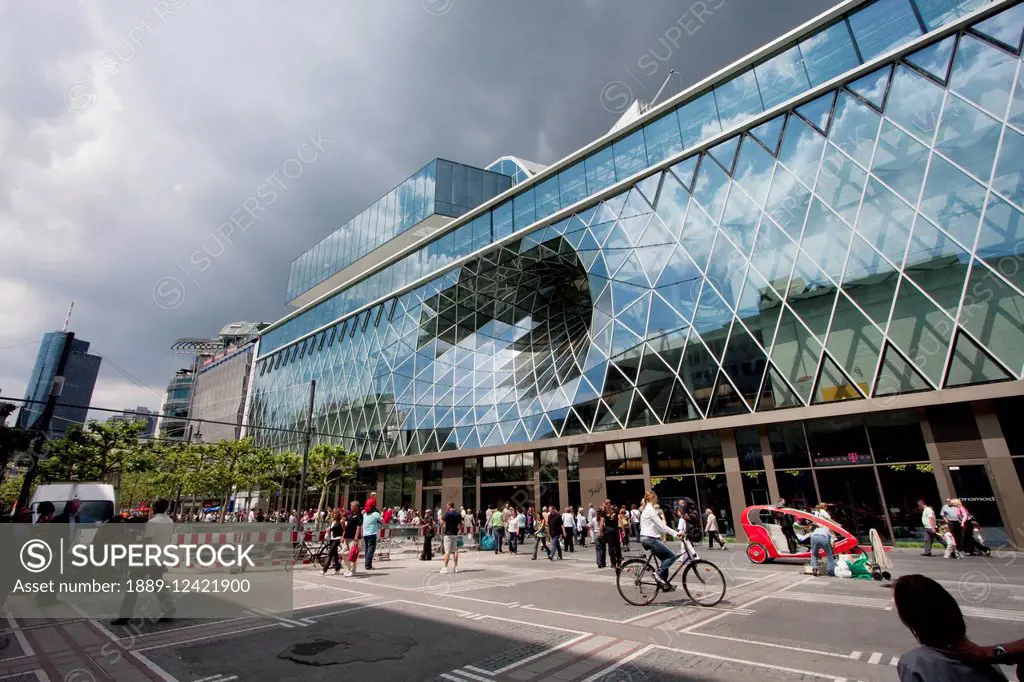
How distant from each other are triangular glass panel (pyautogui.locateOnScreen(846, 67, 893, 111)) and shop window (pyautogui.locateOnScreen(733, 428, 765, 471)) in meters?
14.3

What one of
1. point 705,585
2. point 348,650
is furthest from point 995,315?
point 348,650

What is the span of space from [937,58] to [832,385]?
1317cm

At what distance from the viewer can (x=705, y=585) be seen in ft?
31.9

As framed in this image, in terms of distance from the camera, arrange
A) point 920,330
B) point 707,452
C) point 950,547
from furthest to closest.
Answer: point 707,452 < point 920,330 < point 950,547

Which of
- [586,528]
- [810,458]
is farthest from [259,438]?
[810,458]

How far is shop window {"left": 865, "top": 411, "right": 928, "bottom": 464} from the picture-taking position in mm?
17891

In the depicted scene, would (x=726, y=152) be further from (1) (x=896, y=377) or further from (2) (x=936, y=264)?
(1) (x=896, y=377)

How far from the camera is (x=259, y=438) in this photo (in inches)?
2280

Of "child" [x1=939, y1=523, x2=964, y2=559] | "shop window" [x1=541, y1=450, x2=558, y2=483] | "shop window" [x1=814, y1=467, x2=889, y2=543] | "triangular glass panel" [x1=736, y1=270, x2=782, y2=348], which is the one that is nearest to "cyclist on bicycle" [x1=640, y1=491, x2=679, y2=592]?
"child" [x1=939, y1=523, x2=964, y2=559]

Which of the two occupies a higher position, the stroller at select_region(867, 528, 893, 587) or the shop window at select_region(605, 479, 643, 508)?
the shop window at select_region(605, 479, 643, 508)

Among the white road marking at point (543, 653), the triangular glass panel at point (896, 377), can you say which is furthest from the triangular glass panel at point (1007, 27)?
the white road marking at point (543, 653)

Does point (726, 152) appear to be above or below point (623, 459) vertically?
above

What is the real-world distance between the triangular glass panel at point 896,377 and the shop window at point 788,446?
334cm

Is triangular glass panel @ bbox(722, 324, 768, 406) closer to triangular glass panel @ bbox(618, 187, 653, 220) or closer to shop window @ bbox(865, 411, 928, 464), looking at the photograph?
shop window @ bbox(865, 411, 928, 464)
